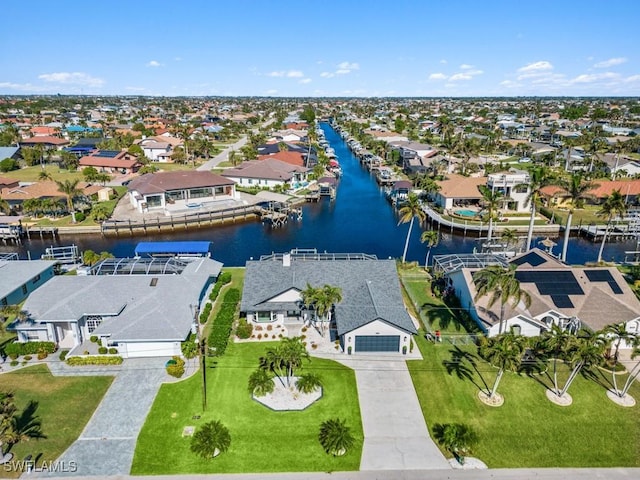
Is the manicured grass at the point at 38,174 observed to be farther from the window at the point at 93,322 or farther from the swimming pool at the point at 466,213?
the swimming pool at the point at 466,213

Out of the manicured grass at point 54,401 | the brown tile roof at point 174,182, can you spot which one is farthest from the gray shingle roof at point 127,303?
the brown tile roof at point 174,182

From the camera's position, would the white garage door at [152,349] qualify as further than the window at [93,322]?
No

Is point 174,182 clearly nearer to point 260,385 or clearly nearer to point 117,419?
point 117,419

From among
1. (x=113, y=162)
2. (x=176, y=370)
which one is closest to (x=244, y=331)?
(x=176, y=370)

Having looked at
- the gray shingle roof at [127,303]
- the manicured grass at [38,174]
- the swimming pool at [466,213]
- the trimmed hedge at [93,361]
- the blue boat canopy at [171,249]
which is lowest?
the trimmed hedge at [93,361]

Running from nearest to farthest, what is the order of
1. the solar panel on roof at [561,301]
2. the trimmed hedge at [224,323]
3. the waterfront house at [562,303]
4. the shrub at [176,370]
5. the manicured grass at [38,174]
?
1. the shrub at [176,370]
2. the trimmed hedge at [224,323]
3. the waterfront house at [562,303]
4. the solar panel on roof at [561,301]
5. the manicured grass at [38,174]

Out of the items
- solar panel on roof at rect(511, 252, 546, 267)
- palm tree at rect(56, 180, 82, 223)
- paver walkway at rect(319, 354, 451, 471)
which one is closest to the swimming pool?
solar panel on roof at rect(511, 252, 546, 267)

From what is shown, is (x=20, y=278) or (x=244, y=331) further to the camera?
(x=20, y=278)

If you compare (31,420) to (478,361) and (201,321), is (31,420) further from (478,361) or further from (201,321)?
(478,361)

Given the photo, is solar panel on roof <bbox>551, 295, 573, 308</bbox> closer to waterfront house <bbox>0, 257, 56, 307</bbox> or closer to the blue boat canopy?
the blue boat canopy
